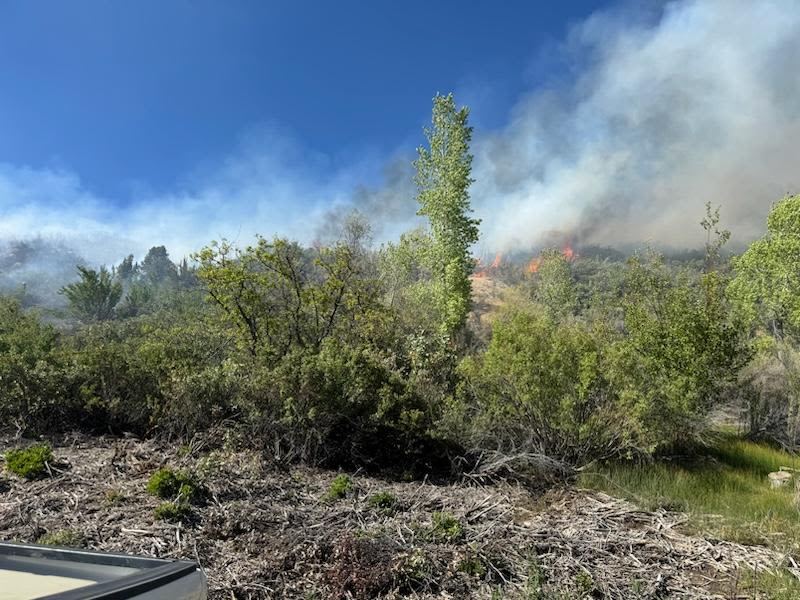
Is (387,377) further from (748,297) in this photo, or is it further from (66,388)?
(748,297)

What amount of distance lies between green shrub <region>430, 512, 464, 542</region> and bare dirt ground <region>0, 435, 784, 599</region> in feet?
0.09

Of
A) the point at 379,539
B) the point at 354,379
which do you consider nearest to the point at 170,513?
the point at 379,539

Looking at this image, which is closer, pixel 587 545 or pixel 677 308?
pixel 587 545

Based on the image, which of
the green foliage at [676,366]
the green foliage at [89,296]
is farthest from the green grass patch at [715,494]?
the green foliage at [89,296]

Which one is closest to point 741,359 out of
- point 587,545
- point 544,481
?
point 544,481

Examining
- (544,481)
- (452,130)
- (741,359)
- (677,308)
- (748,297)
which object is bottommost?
(544,481)

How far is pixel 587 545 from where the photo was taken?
4523 millimetres

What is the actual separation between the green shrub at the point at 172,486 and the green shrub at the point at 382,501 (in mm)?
1622

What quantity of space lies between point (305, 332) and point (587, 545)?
19.0ft

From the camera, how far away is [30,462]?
231 inches

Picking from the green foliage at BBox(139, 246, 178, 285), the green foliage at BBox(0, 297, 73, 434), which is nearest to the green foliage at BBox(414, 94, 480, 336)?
the green foliage at BBox(0, 297, 73, 434)

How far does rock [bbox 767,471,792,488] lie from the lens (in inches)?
310

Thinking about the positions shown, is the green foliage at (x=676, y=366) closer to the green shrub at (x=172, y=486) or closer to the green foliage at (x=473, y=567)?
the green foliage at (x=473, y=567)

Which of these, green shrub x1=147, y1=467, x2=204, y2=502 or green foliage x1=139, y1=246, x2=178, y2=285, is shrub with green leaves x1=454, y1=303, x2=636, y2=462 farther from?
green foliage x1=139, y1=246, x2=178, y2=285
